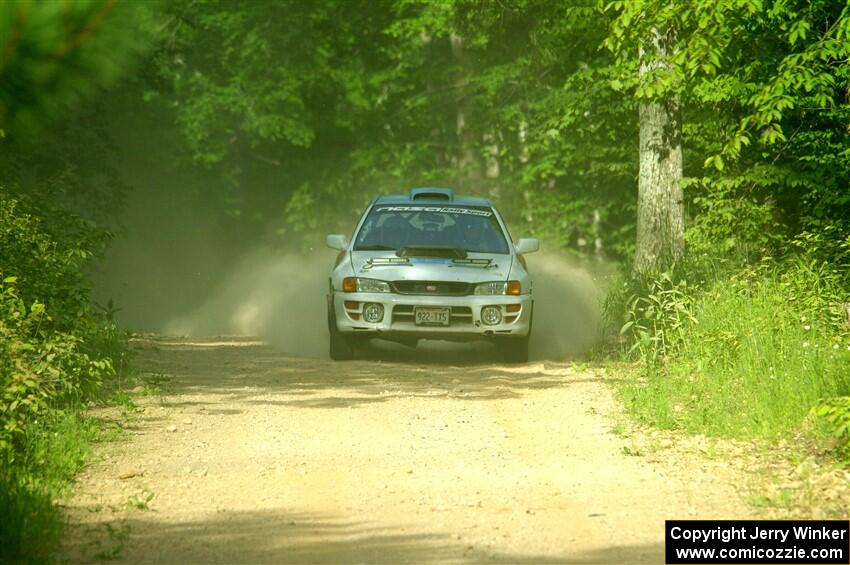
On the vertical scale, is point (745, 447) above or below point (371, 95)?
below

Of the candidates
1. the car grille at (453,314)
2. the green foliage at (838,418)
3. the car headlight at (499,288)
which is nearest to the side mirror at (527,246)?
the car headlight at (499,288)

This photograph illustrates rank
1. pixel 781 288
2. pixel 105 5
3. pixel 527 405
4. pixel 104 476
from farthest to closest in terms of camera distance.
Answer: pixel 781 288 → pixel 527 405 → pixel 104 476 → pixel 105 5

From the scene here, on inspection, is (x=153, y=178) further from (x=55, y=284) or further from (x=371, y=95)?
(x=55, y=284)

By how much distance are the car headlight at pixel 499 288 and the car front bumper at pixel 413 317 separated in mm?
71

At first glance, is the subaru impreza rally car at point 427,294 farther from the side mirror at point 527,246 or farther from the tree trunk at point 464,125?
the tree trunk at point 464,125

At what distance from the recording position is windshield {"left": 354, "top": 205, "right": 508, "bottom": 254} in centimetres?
1587

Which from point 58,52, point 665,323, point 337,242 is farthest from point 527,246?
point 58,52

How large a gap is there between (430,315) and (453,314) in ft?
0.86

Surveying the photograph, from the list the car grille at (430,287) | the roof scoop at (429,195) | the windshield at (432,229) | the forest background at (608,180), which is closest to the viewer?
the forest background at (608,180)

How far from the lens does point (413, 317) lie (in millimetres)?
14883

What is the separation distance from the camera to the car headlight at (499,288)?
1504cm

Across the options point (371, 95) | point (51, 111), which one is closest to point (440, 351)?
point (51, 111)

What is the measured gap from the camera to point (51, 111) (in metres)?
5.28

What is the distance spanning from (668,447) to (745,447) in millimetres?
527
